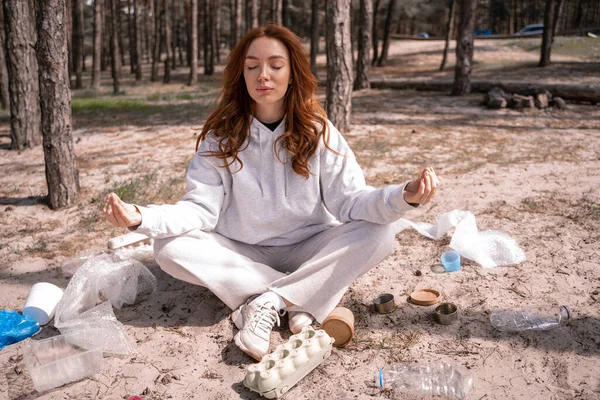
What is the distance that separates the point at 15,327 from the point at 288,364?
61.9 inches

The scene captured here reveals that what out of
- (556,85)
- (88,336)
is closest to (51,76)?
(88,336)

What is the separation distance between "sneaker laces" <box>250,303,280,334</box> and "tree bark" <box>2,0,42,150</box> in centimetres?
566

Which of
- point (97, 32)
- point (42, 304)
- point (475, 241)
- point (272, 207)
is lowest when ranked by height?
point (42, 304)

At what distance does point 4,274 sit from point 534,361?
3395 mm

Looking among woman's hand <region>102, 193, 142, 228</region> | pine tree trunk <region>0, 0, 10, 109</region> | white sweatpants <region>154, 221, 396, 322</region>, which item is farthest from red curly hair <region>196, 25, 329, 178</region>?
pine tree trunk <region>0, 0, 10, 109</region>

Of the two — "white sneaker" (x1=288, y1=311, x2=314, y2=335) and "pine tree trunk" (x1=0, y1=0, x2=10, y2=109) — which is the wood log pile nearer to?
"white sneaker" (x1=288, y1=311, x2=314, y2=335)

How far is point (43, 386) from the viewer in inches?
91.0

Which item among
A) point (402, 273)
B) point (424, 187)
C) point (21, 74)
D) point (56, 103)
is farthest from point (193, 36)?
point (424, 187)

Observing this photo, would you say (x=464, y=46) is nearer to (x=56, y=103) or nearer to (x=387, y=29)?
(x=387, y=29)

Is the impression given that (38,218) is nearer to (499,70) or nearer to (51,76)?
(51,76)

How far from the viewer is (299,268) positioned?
2760mm

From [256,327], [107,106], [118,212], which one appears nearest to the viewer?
[118,212]

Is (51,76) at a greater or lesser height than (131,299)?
greater

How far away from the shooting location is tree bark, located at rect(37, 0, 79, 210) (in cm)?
436
